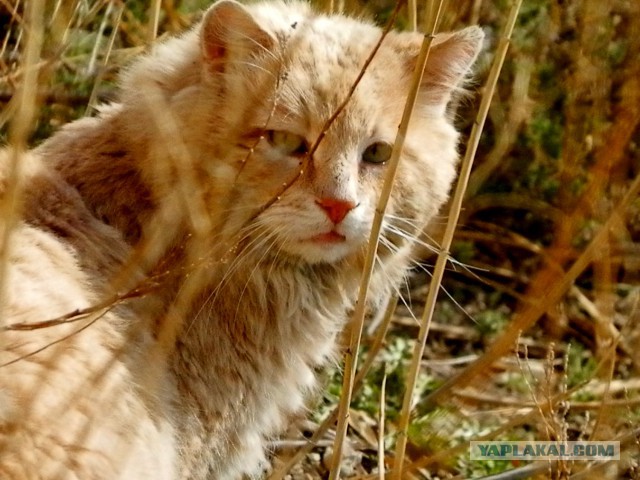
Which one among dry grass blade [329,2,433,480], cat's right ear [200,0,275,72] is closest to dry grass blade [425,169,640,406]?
dry grass blade [329,2,433,480]

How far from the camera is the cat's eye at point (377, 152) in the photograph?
1968mm

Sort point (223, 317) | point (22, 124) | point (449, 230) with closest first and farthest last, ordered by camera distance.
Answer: point (22, 124)
point (449, 230)
point (223, 317)

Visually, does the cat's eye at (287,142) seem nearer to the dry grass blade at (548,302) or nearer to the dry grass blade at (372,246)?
the dry grass blade at (372,246)

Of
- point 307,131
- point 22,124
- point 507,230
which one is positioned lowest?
point 507,230

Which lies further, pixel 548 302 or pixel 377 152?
pixel 377 152

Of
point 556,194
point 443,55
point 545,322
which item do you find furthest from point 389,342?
point 443,55

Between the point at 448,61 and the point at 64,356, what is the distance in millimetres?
1135

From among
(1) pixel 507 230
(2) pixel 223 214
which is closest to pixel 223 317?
(2) pixel 223 214

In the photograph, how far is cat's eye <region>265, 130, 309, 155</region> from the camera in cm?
190

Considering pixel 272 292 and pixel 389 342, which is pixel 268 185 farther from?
pixel 389 342

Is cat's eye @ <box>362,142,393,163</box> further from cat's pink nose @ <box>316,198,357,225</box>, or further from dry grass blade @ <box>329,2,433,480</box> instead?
dry grass blade @ <box>329,2,433,480</box>

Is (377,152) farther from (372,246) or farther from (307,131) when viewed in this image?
(372,246)

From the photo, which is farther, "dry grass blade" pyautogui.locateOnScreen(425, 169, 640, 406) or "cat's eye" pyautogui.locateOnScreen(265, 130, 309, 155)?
"cat's eye" pyautogui.locateOnScreen(265, 130, 309, 155)

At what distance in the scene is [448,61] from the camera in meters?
2.11
